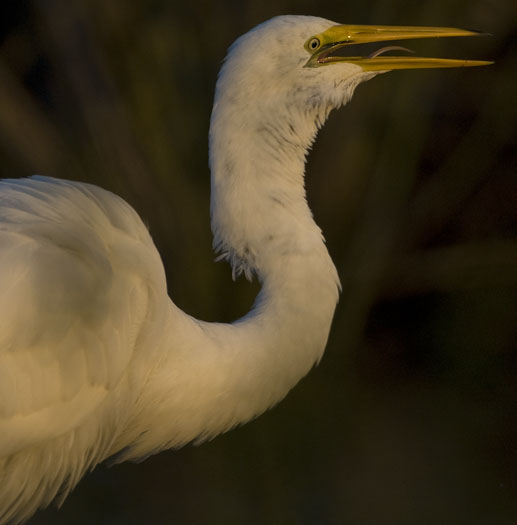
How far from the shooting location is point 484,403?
384cm

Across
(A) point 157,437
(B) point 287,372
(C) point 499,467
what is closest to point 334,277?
(B) point 287,372

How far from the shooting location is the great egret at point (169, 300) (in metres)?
1.63

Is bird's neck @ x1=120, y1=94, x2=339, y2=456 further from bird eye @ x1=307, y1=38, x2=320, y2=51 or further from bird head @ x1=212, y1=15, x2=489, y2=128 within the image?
bird eye @ x1=307, y1=38, x2=320, y2=51

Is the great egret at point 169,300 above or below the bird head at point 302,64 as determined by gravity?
below

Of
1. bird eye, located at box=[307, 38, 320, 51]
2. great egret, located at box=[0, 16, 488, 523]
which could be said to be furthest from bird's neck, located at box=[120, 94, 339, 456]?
bird eye, located at box=[307, 38, 320, 51]

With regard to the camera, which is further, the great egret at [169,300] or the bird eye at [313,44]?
the bird eye at [313,44]

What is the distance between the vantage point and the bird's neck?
1715mm

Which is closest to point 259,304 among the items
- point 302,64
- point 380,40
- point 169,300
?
point 169,300

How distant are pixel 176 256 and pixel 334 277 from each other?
7.09ft

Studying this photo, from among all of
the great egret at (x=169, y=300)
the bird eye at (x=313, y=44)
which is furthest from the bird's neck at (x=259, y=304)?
the bird eye at (x=313, y=44)

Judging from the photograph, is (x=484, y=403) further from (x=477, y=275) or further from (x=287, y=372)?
(x=287, y=372)

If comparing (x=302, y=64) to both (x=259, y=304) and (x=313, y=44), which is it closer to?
(x=313, y=44)

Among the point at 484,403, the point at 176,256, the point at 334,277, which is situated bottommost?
the point at 484,403

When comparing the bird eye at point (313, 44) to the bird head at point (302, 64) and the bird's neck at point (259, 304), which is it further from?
the bird's neck at point (259, 304)
